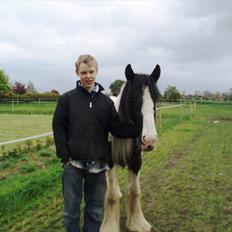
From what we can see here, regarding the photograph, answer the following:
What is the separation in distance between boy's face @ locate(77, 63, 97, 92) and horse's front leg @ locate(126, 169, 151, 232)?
1562 mm

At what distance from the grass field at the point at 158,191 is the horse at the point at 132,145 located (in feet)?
0.77

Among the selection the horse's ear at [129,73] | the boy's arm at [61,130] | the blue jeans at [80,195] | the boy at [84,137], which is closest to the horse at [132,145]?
the horse's ear at [129,73]

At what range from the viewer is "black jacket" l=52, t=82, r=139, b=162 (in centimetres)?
267

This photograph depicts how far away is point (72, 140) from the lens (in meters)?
2.68

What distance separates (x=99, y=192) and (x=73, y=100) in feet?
2.78

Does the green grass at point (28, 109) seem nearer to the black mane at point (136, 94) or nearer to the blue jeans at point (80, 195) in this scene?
the black mane at point (136, 94)

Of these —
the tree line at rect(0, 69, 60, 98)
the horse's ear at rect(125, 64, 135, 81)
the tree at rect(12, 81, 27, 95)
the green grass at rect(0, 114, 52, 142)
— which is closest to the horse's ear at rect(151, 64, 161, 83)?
the horse's ear at rect(125, 64, 135, 81)

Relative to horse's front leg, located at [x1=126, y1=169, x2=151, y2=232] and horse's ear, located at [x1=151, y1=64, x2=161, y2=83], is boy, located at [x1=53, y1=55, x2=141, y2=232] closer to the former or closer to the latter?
horse's ear, located at [x1=151, y1=64, x2=161, y2=83]

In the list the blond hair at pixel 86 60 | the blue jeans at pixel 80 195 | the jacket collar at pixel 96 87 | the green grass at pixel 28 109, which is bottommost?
the green grass at pixel 28 109

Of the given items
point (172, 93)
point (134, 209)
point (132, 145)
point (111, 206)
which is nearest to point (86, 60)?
point (132, 145)

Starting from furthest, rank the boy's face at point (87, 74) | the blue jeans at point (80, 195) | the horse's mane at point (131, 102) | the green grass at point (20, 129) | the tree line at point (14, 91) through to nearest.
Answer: the tree line at point (14, 91)
the green grass at point (20, 129)
the horse's mane at point (131, 102)
the blue jeans at point (80, 195)
the boy's face at point (87, 74)

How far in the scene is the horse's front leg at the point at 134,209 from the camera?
12.7ft

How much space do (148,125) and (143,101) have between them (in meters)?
0.24

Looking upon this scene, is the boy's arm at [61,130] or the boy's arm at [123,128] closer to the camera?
the boy's arm at [61,130]
